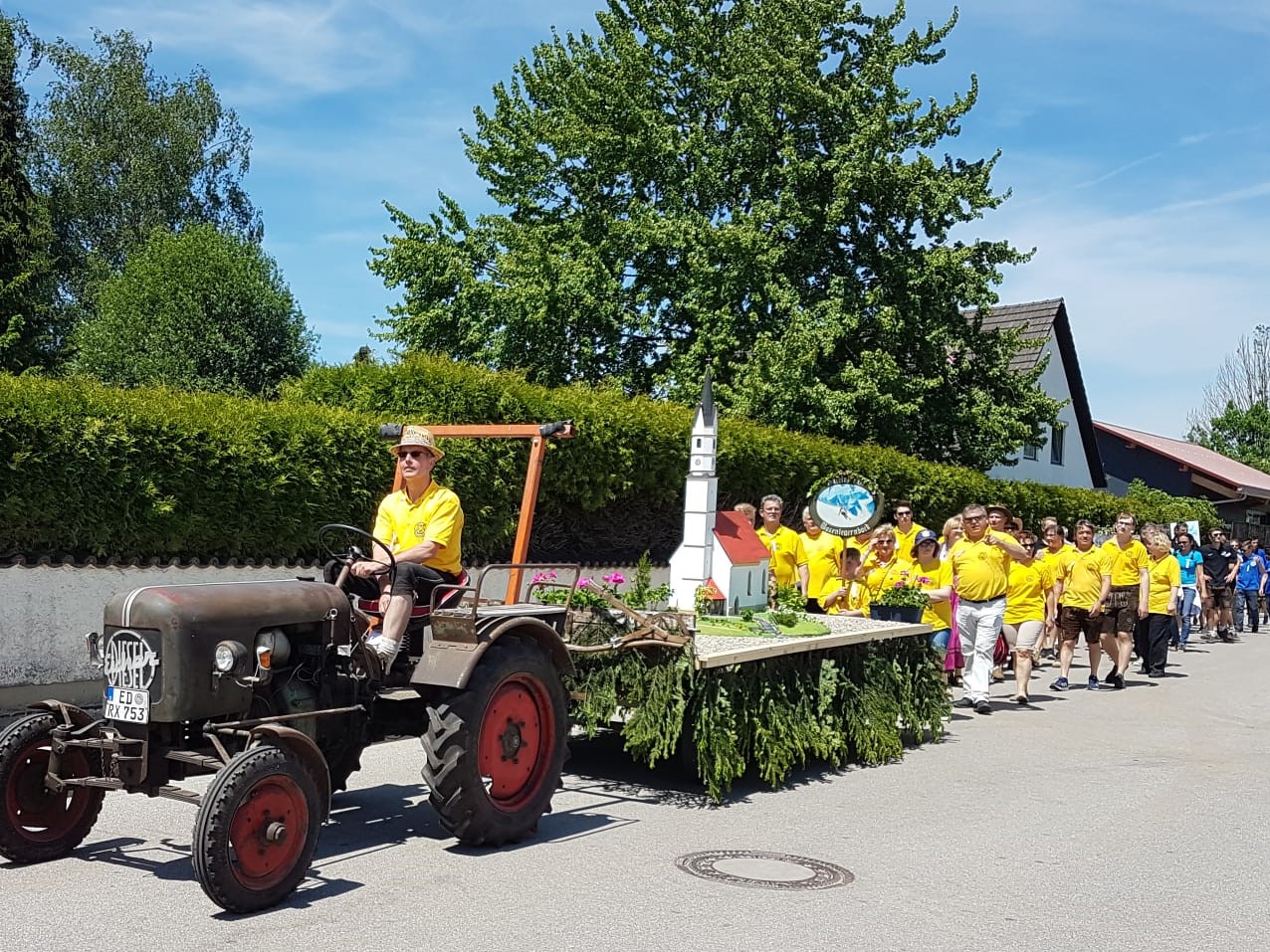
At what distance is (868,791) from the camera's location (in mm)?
8062

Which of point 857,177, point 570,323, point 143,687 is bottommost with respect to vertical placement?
point 143,687

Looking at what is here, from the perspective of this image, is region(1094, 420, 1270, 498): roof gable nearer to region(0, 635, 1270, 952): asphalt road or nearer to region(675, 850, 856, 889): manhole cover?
region(0, 635, 1270, 952): asphalt road

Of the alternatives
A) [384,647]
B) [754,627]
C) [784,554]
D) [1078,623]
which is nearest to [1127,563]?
[1078,623]

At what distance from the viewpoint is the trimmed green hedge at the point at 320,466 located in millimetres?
9398

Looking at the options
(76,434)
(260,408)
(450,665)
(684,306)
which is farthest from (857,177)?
(450,665)

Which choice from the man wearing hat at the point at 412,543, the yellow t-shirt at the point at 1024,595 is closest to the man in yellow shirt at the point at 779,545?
the yellow t-shirt at the point at 1024,595

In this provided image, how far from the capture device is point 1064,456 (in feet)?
125

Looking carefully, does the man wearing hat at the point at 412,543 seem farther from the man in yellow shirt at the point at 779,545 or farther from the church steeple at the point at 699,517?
the man in yellow shirt at the point at 779,545

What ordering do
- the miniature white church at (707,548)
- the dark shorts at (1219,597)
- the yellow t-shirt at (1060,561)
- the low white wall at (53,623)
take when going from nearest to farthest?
the low white wall at (53,623)
the miniature white church at (707,548)
the yellow t-shirt at (1060,561)
the dark shorts at (1219,597)

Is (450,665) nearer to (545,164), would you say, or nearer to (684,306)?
(684,306)

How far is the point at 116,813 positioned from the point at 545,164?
2045 centimetres

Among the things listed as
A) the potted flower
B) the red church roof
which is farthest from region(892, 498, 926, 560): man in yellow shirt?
the red church roof

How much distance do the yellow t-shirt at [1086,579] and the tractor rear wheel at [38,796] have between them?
450 inches

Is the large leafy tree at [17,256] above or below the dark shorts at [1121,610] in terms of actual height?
above
